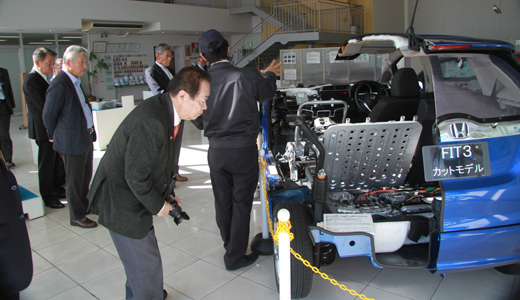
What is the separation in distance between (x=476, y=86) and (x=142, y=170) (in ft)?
6.90

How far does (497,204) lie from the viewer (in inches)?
86.4

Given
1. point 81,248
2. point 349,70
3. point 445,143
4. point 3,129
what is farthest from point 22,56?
point 445,143

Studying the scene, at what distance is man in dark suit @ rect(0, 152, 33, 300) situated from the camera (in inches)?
75.4

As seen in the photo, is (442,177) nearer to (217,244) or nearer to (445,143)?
(445,143)

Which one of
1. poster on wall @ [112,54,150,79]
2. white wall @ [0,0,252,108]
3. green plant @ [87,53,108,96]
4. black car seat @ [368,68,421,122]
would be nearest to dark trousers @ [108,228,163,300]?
black car seat @ [368,68,421,122]

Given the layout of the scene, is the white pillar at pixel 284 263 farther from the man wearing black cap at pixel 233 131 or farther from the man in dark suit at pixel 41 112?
the man in dark suit at pixel 41 112

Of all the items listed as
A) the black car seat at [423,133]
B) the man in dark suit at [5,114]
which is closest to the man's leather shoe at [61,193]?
the man in dark suit at [5,114]

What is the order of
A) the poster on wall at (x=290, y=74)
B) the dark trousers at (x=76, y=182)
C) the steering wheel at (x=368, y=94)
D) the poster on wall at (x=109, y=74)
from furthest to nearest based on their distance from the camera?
1. the poster on wall at (x=109, y=74)
2. the poster on wall at (x=290, y=74)
3. the steering wheel at (x=368, y=94)
4. the dark trousers at (x=76, y=182)

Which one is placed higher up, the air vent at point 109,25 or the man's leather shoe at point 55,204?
the air vent at point 109,25

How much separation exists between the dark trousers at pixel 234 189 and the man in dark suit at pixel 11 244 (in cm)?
139

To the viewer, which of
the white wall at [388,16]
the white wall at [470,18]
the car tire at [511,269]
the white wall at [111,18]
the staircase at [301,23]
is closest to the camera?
the car tire at [511,269]

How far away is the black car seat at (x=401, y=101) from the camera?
3.05 m

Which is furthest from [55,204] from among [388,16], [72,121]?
[388,16]

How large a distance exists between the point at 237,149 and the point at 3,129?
5694 mm
